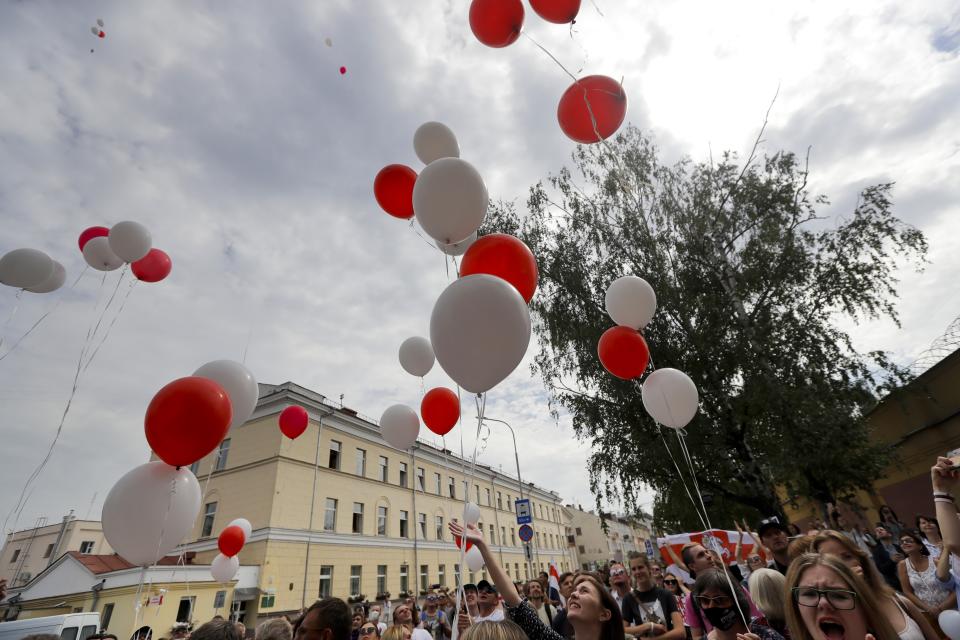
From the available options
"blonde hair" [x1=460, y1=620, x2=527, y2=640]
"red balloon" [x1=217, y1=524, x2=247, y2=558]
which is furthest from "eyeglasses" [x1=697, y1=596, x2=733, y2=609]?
"red balloon" [x1=217, y1=524, x2=247, y2=558]

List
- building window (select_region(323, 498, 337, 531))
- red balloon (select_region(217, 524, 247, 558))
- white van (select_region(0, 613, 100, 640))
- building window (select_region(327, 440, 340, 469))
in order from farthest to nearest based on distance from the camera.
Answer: building window (select_region(327, 440, 340, 469)) < building window (select_region(323, 498, 337, 531)) < white van (select_region(0, 613, 100, 640)) < red balloon (select_region(217, 524, 247, 558))

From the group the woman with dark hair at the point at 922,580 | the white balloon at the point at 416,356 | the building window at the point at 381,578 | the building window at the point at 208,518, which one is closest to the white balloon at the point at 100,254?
the white balloon at the point at 416,356

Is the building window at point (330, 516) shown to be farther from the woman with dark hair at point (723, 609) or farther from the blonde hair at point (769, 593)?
the blonde hair at point (769, 593)

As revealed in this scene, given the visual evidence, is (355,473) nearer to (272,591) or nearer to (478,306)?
(272,591)

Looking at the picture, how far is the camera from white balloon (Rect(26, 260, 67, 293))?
496cm

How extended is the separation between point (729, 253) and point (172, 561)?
766 inches

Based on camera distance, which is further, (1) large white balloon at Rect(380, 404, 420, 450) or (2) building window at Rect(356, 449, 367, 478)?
(2) building window at Rect(356, 449, 367, 478)

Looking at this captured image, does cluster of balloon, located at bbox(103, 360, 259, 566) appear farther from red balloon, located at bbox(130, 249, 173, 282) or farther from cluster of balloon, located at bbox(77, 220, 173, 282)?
red balloon, located at bbox(130, 249, 173, 282)

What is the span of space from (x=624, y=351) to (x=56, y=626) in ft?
45.2

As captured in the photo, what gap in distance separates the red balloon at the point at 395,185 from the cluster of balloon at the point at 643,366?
9.11 ft

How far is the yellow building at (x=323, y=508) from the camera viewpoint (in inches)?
610

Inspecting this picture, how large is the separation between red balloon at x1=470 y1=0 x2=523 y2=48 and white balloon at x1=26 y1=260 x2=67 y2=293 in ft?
18.4

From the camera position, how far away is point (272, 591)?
47.7 ft

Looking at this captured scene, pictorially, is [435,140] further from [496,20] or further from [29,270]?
[29,270]
